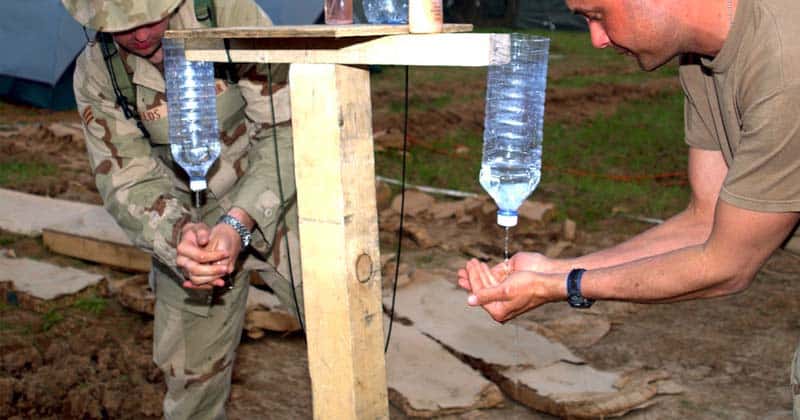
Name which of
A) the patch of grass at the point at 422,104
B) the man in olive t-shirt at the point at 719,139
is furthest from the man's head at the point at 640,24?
the patch of grass at the point at 422,104

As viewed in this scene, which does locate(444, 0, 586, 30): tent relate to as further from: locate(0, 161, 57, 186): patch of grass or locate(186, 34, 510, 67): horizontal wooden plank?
locate(186, 34, 510, 67): horizontal wooden plank

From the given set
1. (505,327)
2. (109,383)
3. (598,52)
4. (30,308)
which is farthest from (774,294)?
(598,52)

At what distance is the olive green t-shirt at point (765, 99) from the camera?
2.23 meters

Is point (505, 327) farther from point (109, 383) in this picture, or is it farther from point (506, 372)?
point (109, 383)

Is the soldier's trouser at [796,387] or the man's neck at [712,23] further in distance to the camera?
the soldier's trouser at [796,387]

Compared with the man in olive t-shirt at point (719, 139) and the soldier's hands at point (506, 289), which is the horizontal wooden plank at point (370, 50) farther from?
the soldier's hands at point (506, 289)

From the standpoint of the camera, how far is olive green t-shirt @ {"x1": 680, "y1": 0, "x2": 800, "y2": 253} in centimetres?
223

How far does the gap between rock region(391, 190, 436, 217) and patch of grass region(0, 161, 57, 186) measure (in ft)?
12.8

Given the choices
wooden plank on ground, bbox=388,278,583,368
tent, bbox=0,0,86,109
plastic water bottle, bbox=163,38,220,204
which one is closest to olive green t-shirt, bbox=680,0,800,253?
plastic water bottle, bbox=163,38,220,204

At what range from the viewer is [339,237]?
261cm

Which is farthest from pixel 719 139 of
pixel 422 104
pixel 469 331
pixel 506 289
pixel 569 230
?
pixel 422 104

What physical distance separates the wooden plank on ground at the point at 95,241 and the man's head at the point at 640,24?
15.1 ft

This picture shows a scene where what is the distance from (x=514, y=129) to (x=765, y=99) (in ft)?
3.68

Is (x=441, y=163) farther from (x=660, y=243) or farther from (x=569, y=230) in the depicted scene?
(x=660, y=243)
